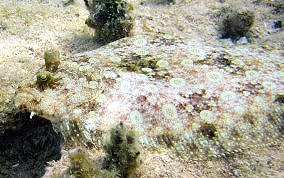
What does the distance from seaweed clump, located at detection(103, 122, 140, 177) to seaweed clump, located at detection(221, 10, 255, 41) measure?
4.88 meters

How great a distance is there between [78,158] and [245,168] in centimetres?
232

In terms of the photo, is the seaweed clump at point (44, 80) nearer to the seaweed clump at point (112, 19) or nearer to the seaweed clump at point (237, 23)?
the seaweed clump at point (112, 19)

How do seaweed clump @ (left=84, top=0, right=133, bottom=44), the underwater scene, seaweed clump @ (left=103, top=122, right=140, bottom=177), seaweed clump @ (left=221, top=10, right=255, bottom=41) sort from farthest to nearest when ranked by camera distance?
seaweed clump @ (left=221, top=10, right=255, bottom=41)
seaweed clump @ (left=84, top=0, right=133, bottom=44)
the underwater scene
seaweed clump @ (left=103, top=122, right=140, bottom=177)

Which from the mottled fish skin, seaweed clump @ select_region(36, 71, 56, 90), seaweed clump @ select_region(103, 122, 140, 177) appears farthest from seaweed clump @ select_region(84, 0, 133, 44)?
seaweed clump @ select_region(103, 122, 140, 177)

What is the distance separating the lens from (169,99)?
4137 millimetres

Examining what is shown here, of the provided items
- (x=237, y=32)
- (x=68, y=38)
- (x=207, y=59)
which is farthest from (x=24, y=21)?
(x=237, y=32)

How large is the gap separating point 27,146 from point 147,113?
1824 mm

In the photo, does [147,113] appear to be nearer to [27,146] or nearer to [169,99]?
[169,99]

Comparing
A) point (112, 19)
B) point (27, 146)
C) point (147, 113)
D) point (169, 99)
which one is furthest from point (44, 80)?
point (112, 19)

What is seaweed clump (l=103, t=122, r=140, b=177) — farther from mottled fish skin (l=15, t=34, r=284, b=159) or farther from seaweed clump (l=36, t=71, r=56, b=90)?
seaweed clump (l=36, t=71, r=56, b=90)

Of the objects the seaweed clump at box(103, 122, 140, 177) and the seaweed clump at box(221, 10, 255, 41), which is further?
the seaweed clump at box(221, 10, 255, 41)

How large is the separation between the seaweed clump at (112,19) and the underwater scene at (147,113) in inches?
53.3

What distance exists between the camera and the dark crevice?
393 centimetres

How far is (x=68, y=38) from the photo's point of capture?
6719mm
